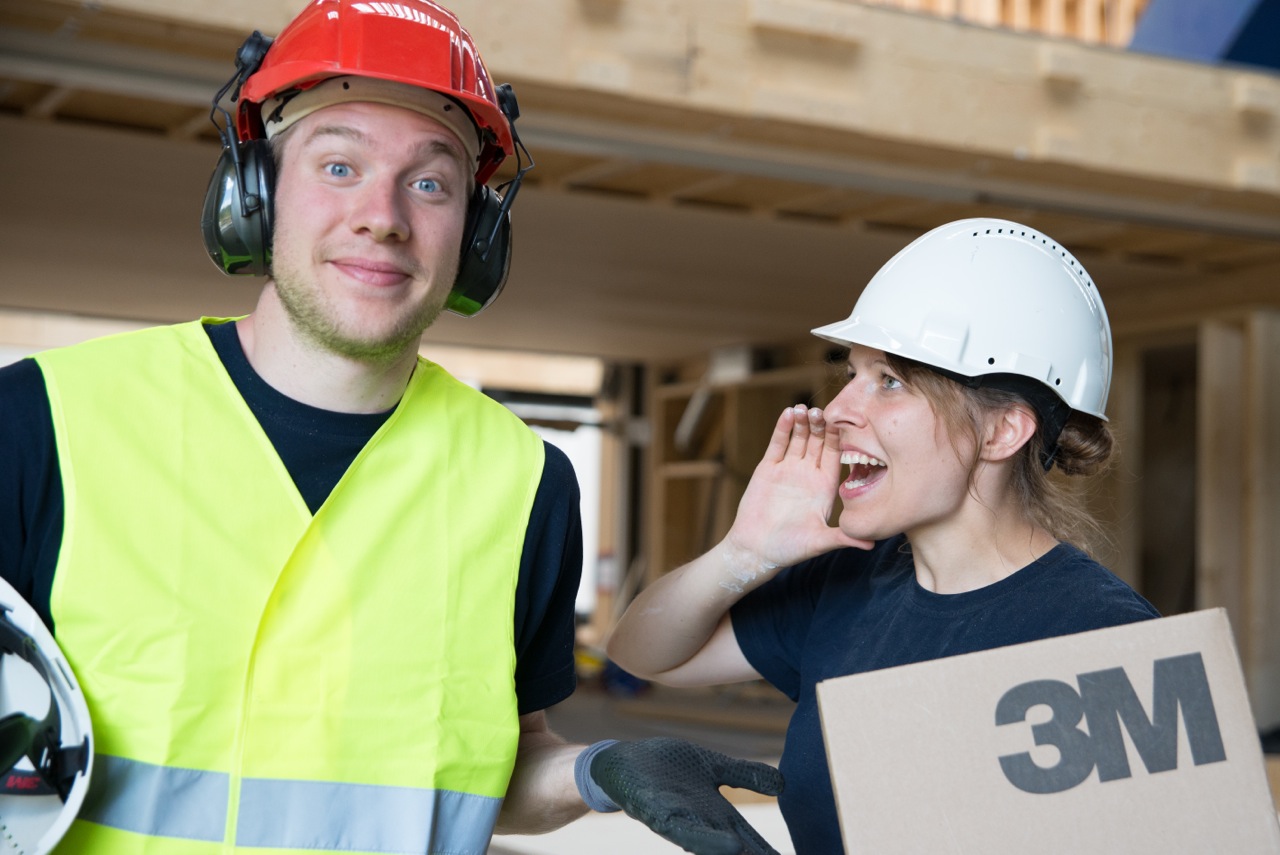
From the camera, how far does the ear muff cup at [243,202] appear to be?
1.90 metres

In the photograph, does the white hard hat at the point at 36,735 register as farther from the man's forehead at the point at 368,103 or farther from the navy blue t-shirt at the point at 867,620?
the navy blue t-shirt at the point at 867,620

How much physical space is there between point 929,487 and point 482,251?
0.81 m

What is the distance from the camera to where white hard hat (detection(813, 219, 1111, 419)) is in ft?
6.84

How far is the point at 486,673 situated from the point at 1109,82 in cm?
445

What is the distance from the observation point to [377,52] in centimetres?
181

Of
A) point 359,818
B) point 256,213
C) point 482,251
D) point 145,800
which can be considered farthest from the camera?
point 482,251

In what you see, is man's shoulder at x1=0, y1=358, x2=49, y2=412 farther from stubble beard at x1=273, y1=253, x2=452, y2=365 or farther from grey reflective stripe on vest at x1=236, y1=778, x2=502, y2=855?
grey reflective stripe on vest at x1=236, y1=778, x2=502, y2=855

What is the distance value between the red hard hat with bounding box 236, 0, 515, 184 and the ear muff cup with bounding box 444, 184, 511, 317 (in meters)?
0.14

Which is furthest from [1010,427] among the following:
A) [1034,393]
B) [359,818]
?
[359,818]

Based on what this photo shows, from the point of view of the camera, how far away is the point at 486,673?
1.90 meters

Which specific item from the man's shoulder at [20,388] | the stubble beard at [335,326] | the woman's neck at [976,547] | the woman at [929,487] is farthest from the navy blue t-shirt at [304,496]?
the woman's neck at [976,547]

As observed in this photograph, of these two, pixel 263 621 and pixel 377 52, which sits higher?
pixel 377 52

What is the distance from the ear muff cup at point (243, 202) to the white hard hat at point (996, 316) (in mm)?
910

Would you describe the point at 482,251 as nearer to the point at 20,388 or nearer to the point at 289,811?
the point at 20,388
